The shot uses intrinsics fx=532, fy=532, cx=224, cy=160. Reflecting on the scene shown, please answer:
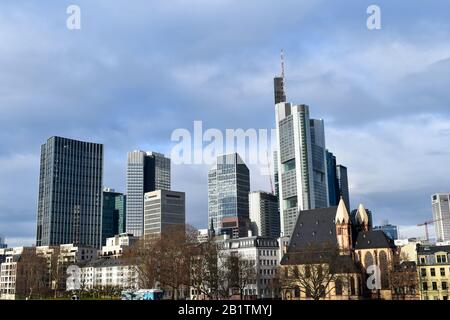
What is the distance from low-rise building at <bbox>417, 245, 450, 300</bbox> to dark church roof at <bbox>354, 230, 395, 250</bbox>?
20.7 m

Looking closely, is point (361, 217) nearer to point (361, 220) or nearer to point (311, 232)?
point (361, 220)

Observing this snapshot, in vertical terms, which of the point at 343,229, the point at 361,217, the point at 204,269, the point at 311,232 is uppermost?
the point at 361,217

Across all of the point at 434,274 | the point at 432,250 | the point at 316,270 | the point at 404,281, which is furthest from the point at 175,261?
the point at 432,250

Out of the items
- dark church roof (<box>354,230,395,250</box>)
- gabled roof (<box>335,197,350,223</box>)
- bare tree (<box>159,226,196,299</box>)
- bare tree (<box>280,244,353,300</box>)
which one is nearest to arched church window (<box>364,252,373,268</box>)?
dark church roof (<box>354,230,395,250</box>)

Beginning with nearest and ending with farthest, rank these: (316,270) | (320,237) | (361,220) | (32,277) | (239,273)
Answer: (316,270), (239,273), (320,237), (361,220), (32,277)

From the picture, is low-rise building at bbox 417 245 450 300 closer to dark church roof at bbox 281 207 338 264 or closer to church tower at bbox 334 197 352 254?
church tower at bbox 334 197 352 254

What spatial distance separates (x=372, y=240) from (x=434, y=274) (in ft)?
87.2

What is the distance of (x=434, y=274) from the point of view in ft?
373

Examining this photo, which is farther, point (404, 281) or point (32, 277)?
point (32, 277)

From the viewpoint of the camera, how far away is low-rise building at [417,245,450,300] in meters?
Result: 112

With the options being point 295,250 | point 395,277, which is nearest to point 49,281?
point 295,250
